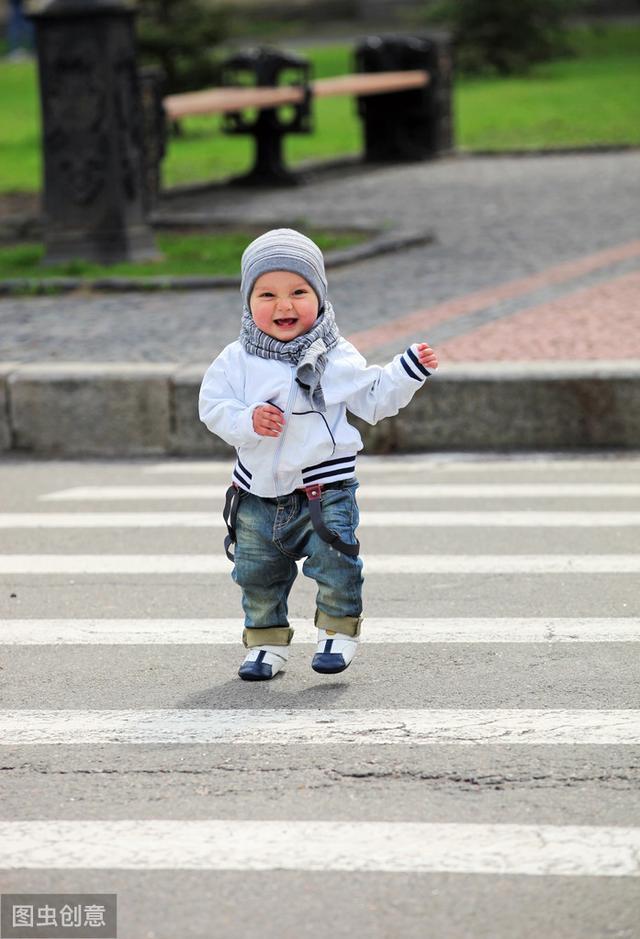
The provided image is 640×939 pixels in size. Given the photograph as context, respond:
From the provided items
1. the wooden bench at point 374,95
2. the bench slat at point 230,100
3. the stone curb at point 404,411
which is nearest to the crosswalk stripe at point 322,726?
the stone curb at point 404,411

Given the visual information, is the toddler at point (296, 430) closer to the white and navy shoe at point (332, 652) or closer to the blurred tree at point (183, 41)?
the white and navy shoe at point (332, 652)

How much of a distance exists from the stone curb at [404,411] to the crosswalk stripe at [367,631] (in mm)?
2690

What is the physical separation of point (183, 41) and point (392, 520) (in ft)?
55.9

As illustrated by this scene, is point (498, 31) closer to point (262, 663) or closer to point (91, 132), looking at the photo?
point (91, 132)

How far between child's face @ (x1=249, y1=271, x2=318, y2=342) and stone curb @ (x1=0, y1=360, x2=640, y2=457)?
3153mm

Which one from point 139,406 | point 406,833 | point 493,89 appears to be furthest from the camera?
point 493,89

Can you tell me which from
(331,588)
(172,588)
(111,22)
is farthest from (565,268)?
(331,588)

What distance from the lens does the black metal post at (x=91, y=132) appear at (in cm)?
1120

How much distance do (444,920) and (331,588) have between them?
160cm

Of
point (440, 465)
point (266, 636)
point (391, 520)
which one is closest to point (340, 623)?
point (266, 636)

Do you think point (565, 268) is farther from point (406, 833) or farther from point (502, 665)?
point (406, 833)

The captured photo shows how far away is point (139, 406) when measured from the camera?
8.16 m

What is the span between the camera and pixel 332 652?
468 cm

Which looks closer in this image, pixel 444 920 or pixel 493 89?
pixel 444 920
